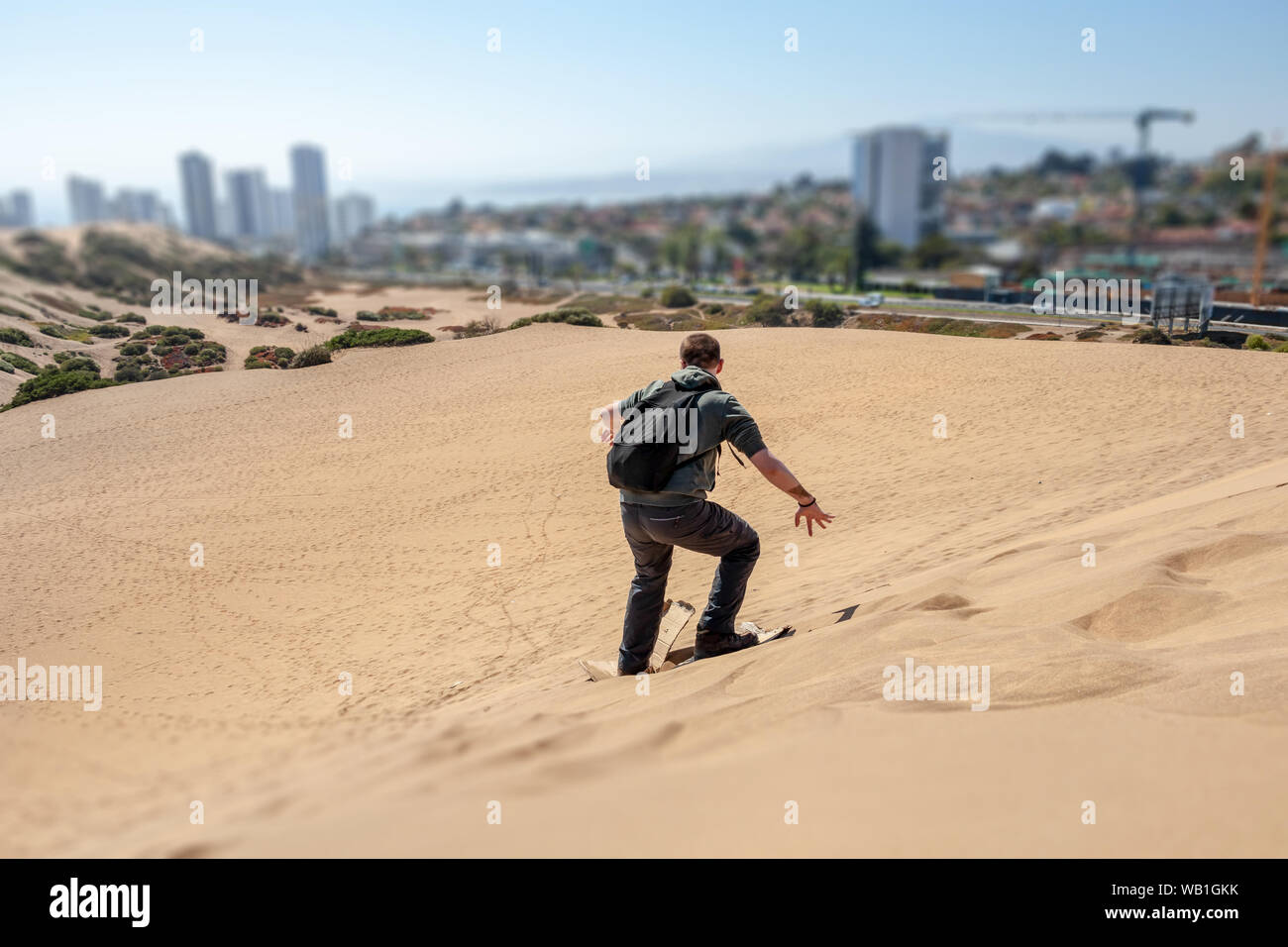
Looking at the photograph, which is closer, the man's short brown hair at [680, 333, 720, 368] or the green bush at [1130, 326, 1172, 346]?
the man's short brown hair at [680, 333, 720, 368]

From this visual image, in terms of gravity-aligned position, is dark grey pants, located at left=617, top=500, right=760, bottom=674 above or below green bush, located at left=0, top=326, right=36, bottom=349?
below

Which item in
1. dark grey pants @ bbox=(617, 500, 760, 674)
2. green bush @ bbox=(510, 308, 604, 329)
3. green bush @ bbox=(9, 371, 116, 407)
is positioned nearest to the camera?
dark grey pants @ bbox=(617, 500, 760, 674)

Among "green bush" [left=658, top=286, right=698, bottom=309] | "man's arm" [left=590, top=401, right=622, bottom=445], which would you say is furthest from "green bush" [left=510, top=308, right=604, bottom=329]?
"man's arm" [left=590, top=401, right=622, bottom=445]

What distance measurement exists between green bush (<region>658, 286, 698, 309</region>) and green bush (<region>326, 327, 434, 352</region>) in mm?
3572

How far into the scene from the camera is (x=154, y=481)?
8.62 meters

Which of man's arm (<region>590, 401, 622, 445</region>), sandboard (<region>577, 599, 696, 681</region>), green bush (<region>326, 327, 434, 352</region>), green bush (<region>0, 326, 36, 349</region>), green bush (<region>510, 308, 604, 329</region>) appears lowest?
sandboard (<region>577, 599, 696, 681</region>)

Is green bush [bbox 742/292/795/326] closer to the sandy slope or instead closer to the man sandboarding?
the sandy slope

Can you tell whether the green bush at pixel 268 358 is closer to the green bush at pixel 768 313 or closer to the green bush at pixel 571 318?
the green bush at pixel 571 318

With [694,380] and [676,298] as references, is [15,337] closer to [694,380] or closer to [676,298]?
→ [694,380]

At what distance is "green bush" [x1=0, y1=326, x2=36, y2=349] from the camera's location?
8.26 meters

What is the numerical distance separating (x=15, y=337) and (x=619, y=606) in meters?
6.60

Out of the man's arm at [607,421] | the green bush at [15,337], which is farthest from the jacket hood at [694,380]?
the green bush at [15,337]
